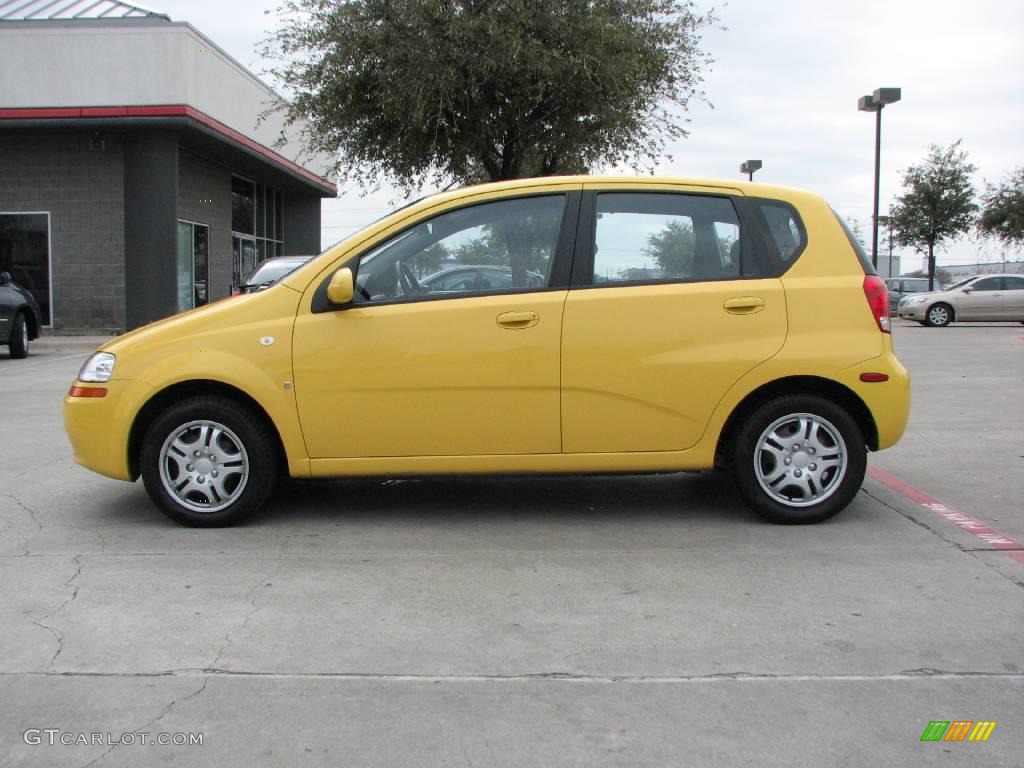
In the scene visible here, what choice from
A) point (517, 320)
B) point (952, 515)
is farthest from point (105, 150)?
point (952, 515)

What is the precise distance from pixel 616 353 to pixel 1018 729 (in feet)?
8.76

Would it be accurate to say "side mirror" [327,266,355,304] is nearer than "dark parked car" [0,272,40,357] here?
Yes

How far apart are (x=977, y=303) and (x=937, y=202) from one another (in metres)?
15.5

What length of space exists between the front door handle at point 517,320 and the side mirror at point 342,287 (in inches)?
30.3

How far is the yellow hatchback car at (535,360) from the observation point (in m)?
5.30

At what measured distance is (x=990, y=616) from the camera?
4.10m

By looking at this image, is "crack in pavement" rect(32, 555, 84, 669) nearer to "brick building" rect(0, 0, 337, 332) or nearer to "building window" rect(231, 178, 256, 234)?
"brick building" rect(0, 0, 337, 332)

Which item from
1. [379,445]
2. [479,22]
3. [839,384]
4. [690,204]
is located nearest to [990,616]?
[839,384]

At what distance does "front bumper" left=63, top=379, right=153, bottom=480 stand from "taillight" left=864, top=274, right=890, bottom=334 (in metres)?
3.75

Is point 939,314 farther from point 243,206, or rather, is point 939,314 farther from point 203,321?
point 203,321

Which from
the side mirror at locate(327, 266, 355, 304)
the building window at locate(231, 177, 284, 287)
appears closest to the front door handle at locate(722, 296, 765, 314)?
A: the side mirror at locate(327, 266, 355, 304)

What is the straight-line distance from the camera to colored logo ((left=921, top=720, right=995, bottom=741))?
122 inches

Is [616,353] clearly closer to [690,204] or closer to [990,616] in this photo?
[690,204]

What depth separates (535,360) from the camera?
5.30m
